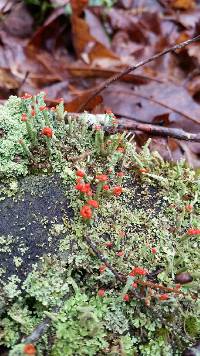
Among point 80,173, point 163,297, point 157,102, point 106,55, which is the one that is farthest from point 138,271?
point 106,55

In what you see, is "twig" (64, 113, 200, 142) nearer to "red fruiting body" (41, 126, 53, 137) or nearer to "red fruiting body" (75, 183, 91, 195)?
"red fruiting body" (41, 126, 53, 137)

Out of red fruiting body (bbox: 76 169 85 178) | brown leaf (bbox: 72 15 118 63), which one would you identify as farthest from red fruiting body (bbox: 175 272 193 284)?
brown leaf (bbox: 72 15 118 63)

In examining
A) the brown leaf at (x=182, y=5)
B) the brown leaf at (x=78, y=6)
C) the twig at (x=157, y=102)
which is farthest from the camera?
the brown leaf at (x=182, y=5)

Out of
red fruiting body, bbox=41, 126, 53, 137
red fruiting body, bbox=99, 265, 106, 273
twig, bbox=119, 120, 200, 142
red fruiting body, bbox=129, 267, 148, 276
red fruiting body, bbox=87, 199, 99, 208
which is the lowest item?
red fruiting body, bbox=129, 267, 148, 276

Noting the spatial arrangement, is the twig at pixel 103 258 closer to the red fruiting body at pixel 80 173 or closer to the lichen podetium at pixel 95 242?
the lichen podetium at pixel 95 242

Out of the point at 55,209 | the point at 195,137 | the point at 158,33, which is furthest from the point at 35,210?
the point at 158,33

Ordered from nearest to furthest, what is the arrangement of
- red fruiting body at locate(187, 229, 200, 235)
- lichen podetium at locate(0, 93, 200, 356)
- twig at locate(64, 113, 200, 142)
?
lichen podetium at locate(0, 93, 200, 356)
red fruiting body at locate(187, 229, 200, 235)
twig at locate(64, 113, 200, 142)

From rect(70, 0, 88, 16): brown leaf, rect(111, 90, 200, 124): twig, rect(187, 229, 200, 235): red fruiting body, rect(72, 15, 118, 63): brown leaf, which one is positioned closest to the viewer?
rect(187, 229, 200, 235): red fruiting body

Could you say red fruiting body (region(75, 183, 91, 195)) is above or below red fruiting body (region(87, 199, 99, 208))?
above

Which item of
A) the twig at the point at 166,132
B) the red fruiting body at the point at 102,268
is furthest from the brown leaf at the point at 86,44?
the red fruiting body at the point at 102,268
